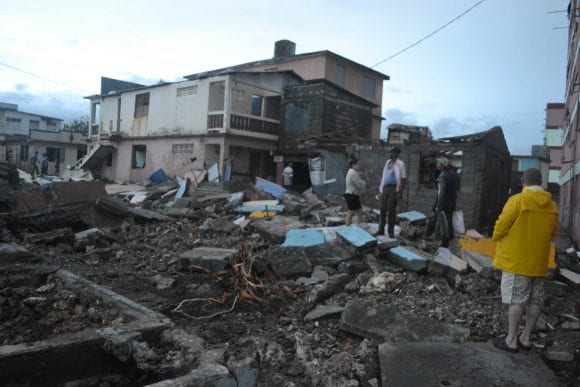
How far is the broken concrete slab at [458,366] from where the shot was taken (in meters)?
3.24

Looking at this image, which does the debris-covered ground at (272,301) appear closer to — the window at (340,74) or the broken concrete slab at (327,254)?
the broken concrete slab at (327,254)

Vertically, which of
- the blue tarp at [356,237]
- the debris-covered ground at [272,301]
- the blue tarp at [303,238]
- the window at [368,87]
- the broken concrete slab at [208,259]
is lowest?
the debris-covered ground at [272,301]

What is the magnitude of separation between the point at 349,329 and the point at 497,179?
1121cm

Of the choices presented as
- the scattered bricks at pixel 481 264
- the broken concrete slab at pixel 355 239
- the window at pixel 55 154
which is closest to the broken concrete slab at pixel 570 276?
the scattered bricks at pixel 481 264

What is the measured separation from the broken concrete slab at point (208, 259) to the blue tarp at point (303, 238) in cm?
105

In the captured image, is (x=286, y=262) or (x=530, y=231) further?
(x=286, y=262)

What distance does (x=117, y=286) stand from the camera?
18.6 feet

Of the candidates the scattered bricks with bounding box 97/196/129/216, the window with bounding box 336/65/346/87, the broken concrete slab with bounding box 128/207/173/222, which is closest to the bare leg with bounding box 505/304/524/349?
the broken concrete slab with bounding box 128/207/173/222

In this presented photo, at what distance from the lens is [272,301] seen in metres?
5.28

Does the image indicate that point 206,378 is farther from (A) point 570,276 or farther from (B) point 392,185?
(A) point 570,276

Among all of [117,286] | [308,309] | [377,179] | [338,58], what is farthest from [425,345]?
[338,58]

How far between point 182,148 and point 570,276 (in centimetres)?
1777

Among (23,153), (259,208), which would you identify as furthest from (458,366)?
(23,153)

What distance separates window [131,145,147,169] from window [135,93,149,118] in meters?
1.75
